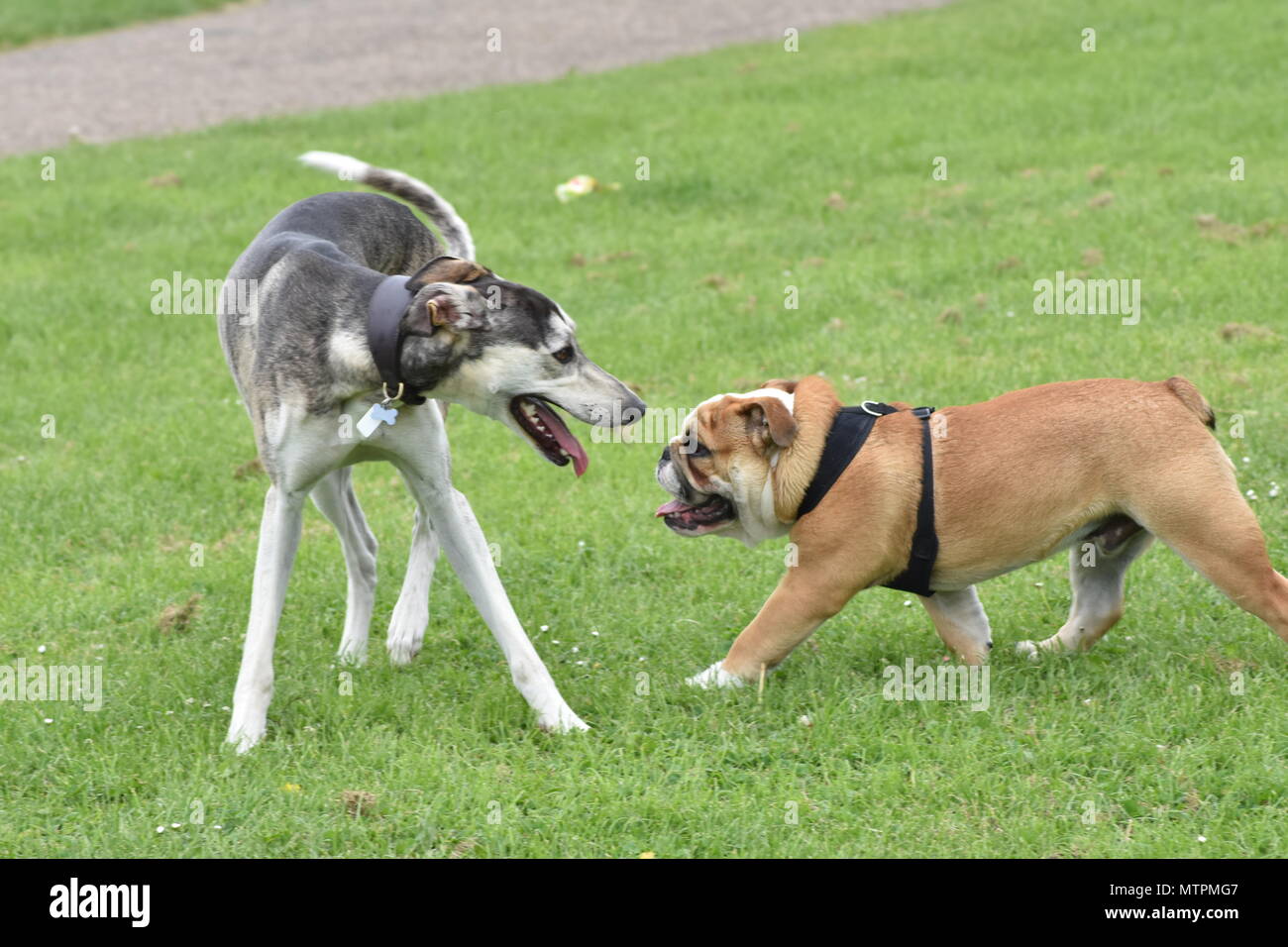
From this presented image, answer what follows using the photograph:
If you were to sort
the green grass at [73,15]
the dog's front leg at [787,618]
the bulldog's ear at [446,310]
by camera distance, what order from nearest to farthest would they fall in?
1. the bulldog's ear at [446,310]
2. the dog's front leg at [787,618]
3. the green grass at [73,15]

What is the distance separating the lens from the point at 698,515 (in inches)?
238

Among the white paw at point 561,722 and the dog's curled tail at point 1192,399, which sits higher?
the dog's curled tail at point 1192,399

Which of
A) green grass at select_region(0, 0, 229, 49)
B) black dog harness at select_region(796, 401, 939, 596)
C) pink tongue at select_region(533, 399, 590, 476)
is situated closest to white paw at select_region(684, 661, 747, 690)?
black dog harness at select_region(796, 401, 939, 596)

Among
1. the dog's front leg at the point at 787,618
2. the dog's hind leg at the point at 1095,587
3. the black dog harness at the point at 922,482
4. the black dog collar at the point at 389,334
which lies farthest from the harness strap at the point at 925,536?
the black dog collar at the point at 389,334

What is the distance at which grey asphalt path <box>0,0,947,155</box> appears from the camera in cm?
1827

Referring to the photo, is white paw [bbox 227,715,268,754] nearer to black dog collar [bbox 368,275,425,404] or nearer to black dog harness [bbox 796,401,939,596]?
black dog collar [bbox 368,275,425,404]

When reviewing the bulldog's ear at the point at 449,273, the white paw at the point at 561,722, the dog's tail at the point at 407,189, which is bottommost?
the white paw at the point at 561,722

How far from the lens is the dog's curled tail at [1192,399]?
5520 mm

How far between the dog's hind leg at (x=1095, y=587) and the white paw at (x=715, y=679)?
124 centimetres

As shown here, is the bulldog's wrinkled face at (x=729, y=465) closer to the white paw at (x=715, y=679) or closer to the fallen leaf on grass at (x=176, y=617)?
the white paw at (x=715, y=679)

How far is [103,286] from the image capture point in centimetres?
1220

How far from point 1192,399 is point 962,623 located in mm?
1250
